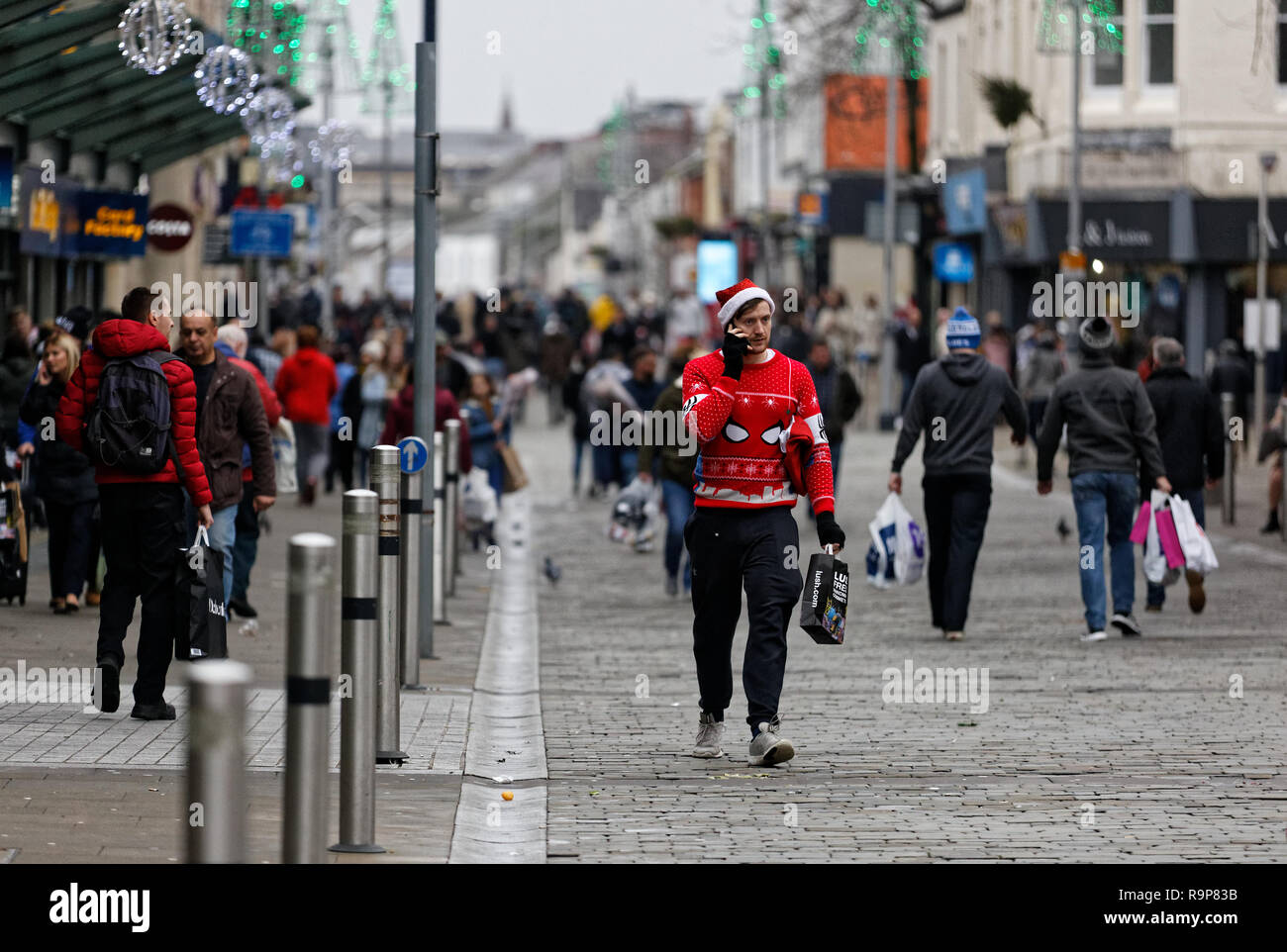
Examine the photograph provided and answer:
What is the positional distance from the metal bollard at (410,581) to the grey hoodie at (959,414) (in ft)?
10.7

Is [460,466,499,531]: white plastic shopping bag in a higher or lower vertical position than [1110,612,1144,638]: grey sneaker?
higher

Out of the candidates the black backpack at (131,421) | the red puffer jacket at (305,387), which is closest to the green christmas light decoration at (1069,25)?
the red puffer jacket at (305,387)

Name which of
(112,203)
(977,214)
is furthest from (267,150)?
(977,214)

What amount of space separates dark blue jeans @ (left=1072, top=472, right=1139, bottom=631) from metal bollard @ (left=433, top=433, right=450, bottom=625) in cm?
369

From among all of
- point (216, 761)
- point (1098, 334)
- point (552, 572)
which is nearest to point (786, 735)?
point (1098, 334)

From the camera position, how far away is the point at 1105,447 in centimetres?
1386

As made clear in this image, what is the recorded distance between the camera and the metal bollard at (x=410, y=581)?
11.1 meters

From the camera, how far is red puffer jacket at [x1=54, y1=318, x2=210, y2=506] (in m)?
9.95

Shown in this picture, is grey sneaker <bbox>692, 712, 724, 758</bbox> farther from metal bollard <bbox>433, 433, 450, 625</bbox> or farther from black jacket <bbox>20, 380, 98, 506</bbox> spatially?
black jacket <bbox>20, 380, 98, 506</bbox>

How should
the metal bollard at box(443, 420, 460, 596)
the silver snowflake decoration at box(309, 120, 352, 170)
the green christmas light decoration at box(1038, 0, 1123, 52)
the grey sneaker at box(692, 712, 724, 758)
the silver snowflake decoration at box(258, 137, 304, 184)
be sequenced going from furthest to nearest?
the green christmas light decoration at box(1038, 0, 1123, 52) < the silver snowflake decoration at box(309, 120, 352, 170) < the silver snowflake decoration at box(258, 137, 304, 184) < the metal bollard at box(443, 420, 460, 596) < the grey sneaker at box(692, 712, 724, 758)

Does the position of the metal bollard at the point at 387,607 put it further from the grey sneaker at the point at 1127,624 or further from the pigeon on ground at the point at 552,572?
the pigeon on ground at the point at 552,572

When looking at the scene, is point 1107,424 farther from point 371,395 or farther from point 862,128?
point 862,128

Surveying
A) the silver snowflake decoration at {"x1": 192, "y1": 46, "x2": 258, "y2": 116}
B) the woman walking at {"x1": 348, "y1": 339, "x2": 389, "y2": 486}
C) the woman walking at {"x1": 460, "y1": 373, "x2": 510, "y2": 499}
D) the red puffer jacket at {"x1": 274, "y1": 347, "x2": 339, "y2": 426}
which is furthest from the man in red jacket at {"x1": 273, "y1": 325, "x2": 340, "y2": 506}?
the silver snowflake decoration at {"x1": 192, "y1": 46, "x2": 258, "y2": 116}

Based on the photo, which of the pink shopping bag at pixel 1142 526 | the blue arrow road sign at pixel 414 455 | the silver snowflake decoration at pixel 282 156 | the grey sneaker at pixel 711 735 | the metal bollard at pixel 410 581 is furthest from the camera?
the silver snowflake decoration at pixel 282 156
